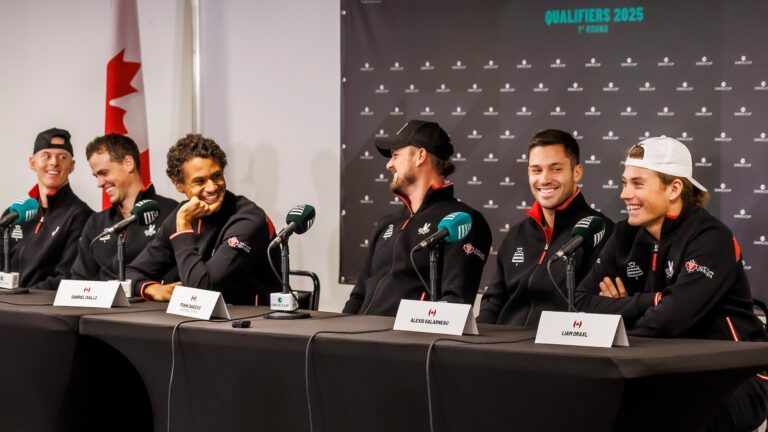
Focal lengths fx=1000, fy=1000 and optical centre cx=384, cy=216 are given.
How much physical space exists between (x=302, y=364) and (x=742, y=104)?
2.40 m

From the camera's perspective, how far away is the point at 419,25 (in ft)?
15.1

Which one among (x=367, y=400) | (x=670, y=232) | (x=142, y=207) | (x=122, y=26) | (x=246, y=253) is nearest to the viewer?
(x=367, y=400)

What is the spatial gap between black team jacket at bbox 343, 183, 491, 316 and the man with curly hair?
0.39 metres

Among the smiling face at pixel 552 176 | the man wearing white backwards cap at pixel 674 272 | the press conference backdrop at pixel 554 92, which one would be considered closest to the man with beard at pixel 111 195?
the press conference backdrop at pixel 554 92

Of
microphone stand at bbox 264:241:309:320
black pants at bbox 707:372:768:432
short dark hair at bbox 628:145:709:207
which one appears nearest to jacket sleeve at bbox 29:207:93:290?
microphone stand at bbox 264:241:309:320

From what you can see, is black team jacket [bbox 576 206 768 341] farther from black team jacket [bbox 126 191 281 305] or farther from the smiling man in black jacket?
black team jacket [bbox 126 191 281 305]

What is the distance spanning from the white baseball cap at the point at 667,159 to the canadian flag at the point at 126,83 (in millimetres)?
2793

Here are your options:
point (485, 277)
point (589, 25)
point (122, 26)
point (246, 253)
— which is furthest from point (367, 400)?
point (122, 26)

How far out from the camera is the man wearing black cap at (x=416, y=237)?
3291mm

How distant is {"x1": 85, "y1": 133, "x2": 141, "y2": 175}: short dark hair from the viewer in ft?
14.3

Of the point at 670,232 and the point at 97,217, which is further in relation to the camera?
the point at 97,217

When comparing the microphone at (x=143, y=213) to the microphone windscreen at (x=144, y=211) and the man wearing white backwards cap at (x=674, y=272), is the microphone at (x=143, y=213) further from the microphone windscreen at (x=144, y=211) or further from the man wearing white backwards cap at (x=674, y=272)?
the man wearing white backwards cap at (x=674, y=272)

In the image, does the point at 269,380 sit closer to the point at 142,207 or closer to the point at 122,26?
the point at 142,207

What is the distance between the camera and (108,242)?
13.8 feet
